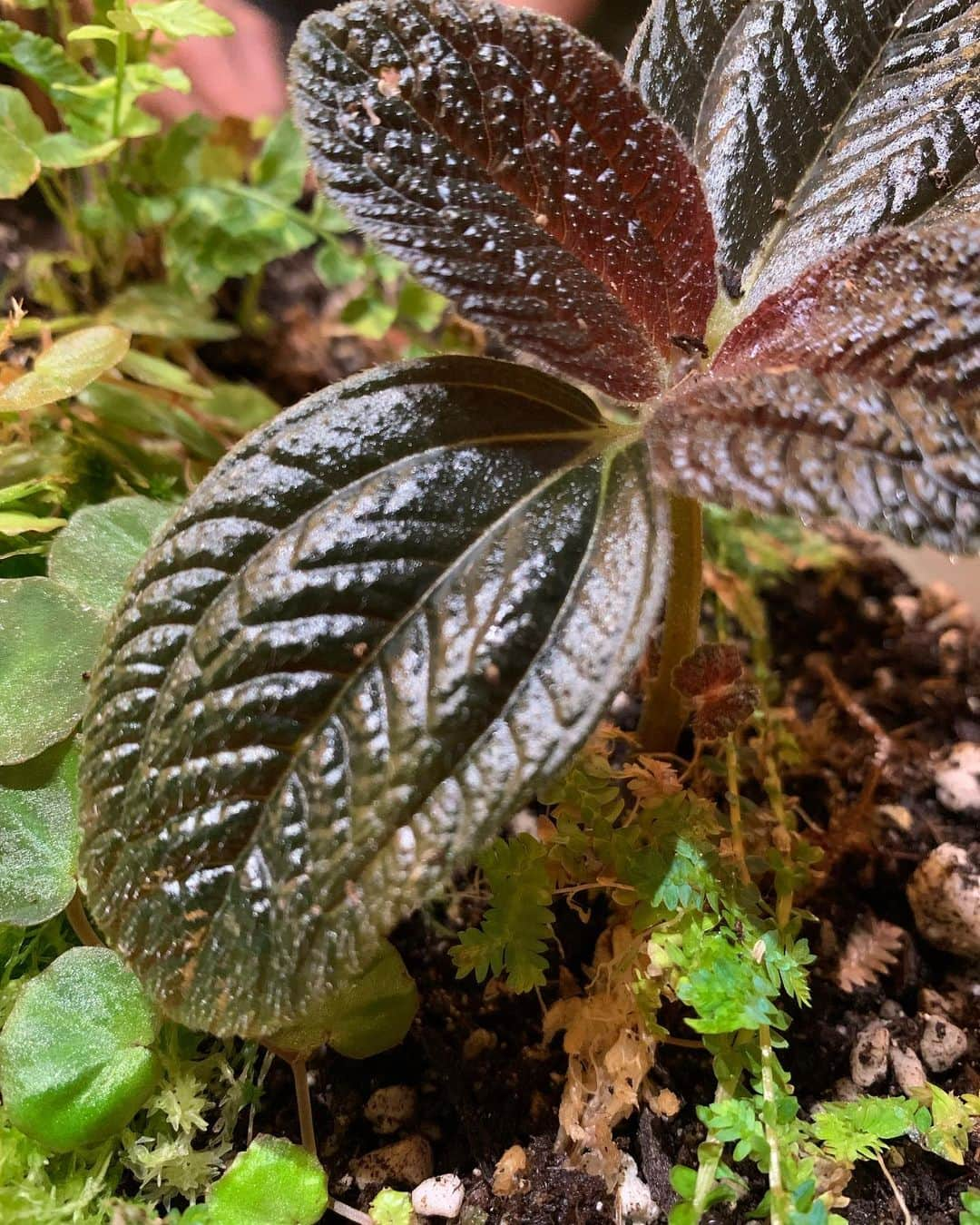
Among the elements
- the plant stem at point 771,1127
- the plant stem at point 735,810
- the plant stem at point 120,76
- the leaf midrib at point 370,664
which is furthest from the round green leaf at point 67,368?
the plant stem at point 771,1127

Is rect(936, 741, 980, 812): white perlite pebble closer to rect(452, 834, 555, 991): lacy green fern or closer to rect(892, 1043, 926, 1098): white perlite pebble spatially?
rect(892, 1043, 926, 1098): white perlite pebble

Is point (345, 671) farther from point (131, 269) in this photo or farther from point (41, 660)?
point (131, 269)

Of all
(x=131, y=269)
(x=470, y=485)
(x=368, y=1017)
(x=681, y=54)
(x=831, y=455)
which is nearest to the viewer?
(x=831, y=455)

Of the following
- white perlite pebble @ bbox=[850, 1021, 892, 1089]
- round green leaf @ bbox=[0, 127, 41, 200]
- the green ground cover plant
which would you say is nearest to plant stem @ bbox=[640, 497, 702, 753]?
the green ground cover plant

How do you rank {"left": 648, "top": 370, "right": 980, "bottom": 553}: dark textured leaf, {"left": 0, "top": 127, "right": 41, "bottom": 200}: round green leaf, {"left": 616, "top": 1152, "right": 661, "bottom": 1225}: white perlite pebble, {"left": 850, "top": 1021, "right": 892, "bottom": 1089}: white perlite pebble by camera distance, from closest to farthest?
{"left": 648, "top": 370, "right": 980, "bottom": 553}: dark textured leaf → {"left": 616, "top": 1152, "right": 661, "bottom": 1225}: white perlite pebble → {"left": 850, "top": 1021, "right": 892, "bottom": 1089}: white perlite pebble → {"left": 0, "top": 127, "right": 41, "bottom": 200}: round green leaf

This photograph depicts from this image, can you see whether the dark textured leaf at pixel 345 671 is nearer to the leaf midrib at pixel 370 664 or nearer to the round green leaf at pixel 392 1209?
the leaf midrib at pixel 370 664

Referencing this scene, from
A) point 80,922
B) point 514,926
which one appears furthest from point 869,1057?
point 80,922

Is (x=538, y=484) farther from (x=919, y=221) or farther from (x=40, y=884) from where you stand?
(x=40, y=884)
